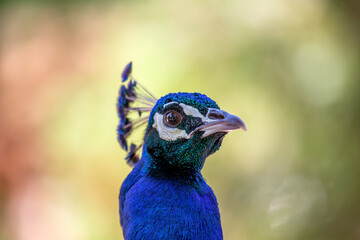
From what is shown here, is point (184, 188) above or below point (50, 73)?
below

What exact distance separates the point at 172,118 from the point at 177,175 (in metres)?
0.16

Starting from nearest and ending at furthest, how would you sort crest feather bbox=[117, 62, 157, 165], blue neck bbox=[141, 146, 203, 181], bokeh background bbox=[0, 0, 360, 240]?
blue neck bbox=[141, 146, 203, 181] → crest feather bbox=[117, 62, 157, 165] → bokeh background bbox=[0, 0, 360, 240]

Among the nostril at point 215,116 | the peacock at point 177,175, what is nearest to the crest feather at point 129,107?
the peacock at point 177,175

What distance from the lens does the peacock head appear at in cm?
108

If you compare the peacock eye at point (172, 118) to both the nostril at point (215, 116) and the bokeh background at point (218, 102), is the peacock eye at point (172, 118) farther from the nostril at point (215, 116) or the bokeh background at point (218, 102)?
the bokeh background at point (218, 102)

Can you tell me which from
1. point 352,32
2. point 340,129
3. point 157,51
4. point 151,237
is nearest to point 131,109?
point 151,237

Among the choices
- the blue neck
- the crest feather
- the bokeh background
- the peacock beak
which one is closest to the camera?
the peacock beak

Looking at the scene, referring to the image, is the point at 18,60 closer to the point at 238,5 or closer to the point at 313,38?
the point at 238,5

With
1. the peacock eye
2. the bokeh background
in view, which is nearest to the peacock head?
the peacock eye

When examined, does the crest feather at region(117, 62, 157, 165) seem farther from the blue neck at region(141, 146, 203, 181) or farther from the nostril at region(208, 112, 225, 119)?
the nostril at region(208, 112, 225, 119)

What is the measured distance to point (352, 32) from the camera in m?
3.05

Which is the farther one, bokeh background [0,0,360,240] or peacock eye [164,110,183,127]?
bokeh background [0,0,360,240]

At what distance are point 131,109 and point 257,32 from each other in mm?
1959

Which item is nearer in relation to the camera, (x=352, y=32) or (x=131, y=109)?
(x=131, y=109)
